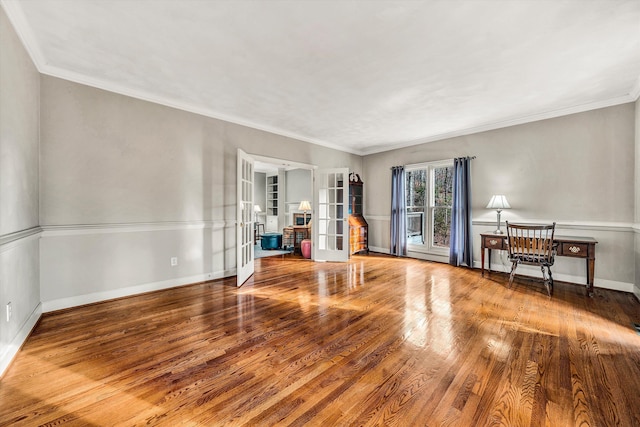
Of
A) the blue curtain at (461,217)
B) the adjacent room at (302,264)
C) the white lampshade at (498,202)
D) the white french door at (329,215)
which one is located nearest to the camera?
the adjacent room at (302,264)

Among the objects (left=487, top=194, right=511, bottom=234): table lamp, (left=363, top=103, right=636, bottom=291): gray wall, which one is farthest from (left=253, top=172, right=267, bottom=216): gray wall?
(left=487, top=194, right=511, bottom=234): table lamp

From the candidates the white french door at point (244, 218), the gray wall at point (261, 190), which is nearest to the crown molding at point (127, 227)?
the white french door at point (244, 218)

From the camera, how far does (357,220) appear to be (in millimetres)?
6840

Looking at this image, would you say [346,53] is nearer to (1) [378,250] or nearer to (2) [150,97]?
(2) [150,97]

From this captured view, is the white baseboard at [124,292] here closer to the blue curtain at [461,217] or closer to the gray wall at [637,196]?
the blue curtain at [461,217]

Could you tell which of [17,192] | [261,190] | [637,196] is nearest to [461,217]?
[637,196]

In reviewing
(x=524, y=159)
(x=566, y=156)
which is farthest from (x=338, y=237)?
(x=566, y=156)

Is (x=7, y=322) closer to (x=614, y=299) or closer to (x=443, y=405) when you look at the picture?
(x=443, y=405)

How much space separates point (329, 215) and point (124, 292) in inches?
152

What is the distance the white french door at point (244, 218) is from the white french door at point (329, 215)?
1746 millimetres

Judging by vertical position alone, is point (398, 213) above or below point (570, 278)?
above

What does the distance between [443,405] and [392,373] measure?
14.9 inches

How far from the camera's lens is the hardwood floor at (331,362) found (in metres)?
1.55

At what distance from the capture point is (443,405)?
1.60 meters
